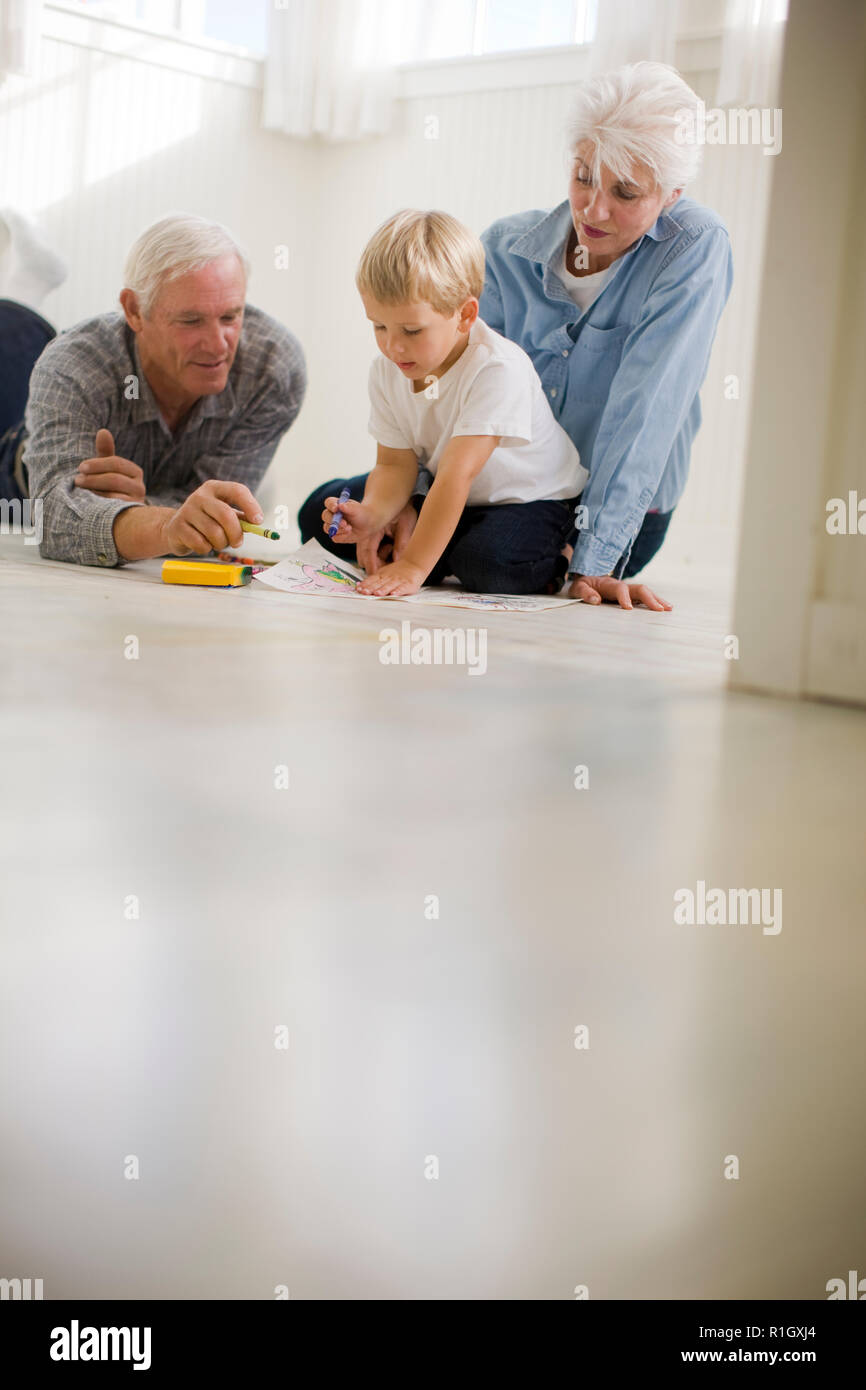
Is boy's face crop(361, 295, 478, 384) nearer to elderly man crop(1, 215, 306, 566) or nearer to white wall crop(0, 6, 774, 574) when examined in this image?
elderly man crop(1, 215, 306, 566)

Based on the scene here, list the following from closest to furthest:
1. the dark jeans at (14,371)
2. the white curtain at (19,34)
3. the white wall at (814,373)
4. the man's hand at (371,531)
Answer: the white wall at (814,373)
the man's hand at (371,531)
the dark jeans at (14,371)
the white curtain at (19,34)

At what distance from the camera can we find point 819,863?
64cm

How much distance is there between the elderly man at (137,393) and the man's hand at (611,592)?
446 millimetres

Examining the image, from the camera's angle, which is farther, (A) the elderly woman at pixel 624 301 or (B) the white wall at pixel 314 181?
(B) the white wall at pixel 314 181

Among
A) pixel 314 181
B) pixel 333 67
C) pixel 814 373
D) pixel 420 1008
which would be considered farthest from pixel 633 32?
pixel 420 1008

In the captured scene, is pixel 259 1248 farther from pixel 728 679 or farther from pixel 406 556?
pixel 406 556

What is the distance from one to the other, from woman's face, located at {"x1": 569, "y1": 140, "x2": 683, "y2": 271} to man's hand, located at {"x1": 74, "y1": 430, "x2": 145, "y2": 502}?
68 cm

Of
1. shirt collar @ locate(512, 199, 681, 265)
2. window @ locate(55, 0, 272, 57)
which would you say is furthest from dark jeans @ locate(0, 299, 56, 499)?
window @ locate(55, 0, 272, 57)

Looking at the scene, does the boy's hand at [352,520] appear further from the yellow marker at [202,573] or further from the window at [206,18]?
the window at [206,18]

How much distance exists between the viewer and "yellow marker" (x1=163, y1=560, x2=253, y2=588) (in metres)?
1.62

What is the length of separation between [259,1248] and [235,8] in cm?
397

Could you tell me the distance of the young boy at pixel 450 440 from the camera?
1559mm

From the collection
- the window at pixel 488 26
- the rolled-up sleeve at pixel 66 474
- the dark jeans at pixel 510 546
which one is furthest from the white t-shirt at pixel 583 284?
the window at pixel 488 26

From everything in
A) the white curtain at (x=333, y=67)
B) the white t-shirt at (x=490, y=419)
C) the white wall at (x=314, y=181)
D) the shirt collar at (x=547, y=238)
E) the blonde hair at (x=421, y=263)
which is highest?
the white curtain at (x=333, y=67)
